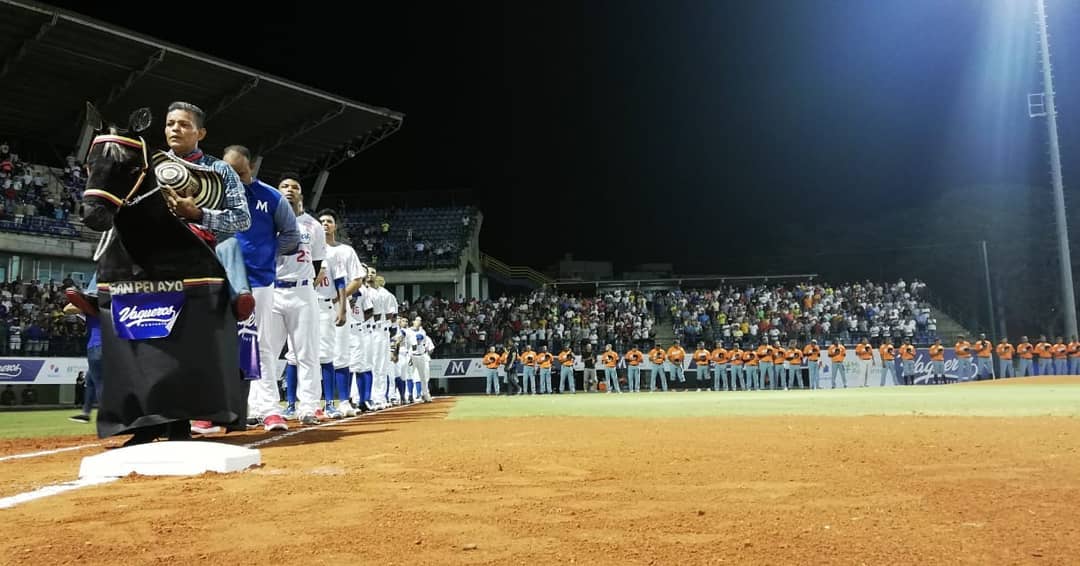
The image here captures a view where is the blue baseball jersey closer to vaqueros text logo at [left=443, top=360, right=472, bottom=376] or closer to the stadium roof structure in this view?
the stadium roof structure

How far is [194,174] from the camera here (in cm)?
403

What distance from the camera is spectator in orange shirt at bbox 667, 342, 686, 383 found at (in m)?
24.6

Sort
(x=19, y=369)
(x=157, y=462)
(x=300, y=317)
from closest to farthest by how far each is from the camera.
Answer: (x=157, y=462), (x=300, y=317), (x=19, y=369)

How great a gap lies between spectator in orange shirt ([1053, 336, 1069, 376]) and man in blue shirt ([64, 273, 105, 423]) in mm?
28801

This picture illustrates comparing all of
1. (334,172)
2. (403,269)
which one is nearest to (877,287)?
(403,269)

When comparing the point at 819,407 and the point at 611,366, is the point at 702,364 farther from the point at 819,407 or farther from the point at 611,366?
the point at 819,407

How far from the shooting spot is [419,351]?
53.2ft

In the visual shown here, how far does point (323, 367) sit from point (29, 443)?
3.34 metres

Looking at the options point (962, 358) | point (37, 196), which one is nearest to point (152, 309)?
point (37, 196)

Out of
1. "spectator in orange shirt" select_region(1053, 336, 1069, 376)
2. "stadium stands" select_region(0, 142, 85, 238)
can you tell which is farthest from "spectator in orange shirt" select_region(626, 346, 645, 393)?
"stadium stands" select_region(0, 142, 85, 238)

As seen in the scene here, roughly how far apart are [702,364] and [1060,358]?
12.8 m

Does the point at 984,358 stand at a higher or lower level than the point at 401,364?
lower

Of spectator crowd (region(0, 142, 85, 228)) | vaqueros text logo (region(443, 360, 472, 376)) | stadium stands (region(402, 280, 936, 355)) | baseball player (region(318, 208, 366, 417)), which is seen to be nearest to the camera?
baseball player (region(318, 208, 366, 417))

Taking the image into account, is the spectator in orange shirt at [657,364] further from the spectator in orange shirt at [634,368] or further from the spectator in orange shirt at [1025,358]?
the spectator in orange shirt at [1025,358]
